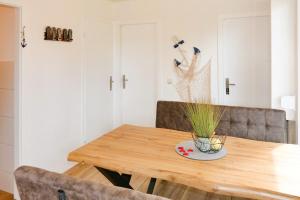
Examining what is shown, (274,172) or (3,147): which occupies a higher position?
(274,172)

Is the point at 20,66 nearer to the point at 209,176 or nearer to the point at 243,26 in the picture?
the point at 209,176

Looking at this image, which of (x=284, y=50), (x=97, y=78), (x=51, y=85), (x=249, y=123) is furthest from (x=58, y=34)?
(x=284, y=50)

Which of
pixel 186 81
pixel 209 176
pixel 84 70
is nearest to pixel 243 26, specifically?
pixel 186 81

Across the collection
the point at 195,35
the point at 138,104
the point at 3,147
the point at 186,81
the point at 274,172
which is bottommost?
the point at 3,147

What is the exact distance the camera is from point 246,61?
3600 millimetres

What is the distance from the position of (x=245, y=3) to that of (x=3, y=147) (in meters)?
3.59

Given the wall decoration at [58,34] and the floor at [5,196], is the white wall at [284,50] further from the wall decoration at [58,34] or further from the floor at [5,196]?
the floor at [5,196]

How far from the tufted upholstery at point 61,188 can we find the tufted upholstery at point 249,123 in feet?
5.64

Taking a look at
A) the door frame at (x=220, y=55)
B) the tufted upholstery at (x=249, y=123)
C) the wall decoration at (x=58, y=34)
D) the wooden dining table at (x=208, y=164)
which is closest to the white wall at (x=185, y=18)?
the door frame at (x=220, y=55)

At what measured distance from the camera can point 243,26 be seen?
3.56 meters

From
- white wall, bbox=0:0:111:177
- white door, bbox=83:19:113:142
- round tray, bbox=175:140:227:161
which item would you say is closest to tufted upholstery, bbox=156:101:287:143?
round tray, bbox=175:140:227:161

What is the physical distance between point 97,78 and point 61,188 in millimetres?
3060

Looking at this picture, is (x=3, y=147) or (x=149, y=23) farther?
(x=149, y=23)

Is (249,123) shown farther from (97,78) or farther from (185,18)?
(97,78)
